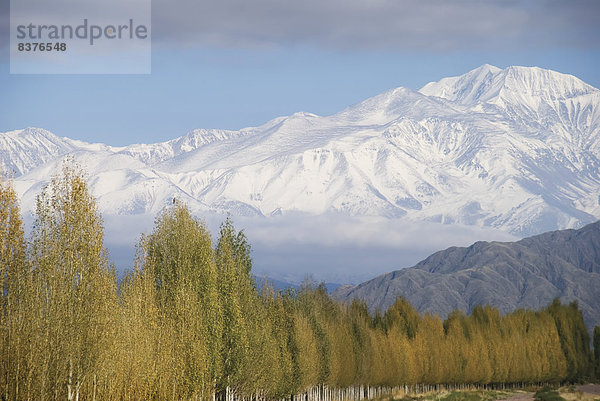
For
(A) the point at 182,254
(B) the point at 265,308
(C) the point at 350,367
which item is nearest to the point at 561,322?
(C) the point at 350,367

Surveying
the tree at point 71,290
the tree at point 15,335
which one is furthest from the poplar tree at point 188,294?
the tree at point 15,335

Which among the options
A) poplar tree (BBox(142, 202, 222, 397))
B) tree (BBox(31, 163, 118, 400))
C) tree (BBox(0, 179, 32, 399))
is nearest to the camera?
tree (BBox(0, 179, 32, 399))

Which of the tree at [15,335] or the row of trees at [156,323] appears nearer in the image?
the tree at [15,335]

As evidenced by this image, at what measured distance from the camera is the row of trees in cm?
4053

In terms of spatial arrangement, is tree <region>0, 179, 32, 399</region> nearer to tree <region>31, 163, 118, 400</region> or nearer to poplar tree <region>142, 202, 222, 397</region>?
tree <region>31, 163, 118, 400</region>

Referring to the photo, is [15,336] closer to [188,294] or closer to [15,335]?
[15,335]

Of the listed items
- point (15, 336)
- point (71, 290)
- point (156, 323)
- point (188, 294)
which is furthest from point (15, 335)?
point (188, 294)

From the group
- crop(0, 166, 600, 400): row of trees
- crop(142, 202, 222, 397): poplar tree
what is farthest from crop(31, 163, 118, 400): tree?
crop(142, 202, 222, 397): poplar tree

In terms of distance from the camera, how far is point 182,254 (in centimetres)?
6688

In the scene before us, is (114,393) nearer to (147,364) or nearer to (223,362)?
(147,364)

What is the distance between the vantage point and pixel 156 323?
53.3 metres

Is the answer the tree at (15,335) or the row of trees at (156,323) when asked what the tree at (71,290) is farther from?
the tree at (15,335)

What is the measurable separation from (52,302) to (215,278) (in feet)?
73.7

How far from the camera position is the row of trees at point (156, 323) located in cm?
4053
